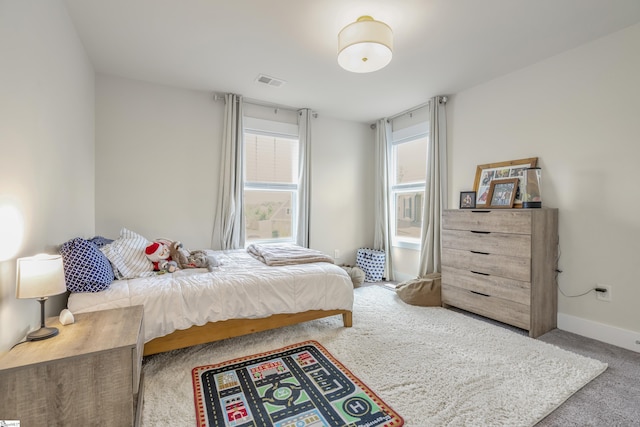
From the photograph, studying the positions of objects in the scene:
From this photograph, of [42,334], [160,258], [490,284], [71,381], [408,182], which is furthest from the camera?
[408,182]

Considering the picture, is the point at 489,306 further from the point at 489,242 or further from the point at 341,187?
the point at 341,187

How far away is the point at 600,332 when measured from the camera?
2326mm

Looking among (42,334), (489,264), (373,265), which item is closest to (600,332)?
(489,264)

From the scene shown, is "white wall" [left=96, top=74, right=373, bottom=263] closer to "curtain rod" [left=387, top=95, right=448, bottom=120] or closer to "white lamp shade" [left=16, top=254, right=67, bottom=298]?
"white lamp shade" [left=16, top=254, right=67, bottom=298]

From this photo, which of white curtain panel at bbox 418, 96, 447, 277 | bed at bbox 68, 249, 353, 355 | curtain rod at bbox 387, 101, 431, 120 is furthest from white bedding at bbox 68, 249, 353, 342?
curtain rod at bbox 387, 101, 431, 120

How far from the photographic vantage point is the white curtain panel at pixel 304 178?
155 inches

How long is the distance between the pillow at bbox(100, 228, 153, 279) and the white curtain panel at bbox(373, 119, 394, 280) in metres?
3.15

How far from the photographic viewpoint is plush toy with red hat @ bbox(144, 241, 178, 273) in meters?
2.31

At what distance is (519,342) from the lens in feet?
7.45

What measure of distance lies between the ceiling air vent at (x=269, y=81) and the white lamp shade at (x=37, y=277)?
2.49m

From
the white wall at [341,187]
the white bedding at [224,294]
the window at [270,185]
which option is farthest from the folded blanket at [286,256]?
the white wall at [341,187]

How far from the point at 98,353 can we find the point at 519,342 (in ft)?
9.23

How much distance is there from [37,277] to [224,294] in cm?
101

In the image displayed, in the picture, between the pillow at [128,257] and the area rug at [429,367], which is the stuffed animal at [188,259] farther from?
the area rug at [429,367]
